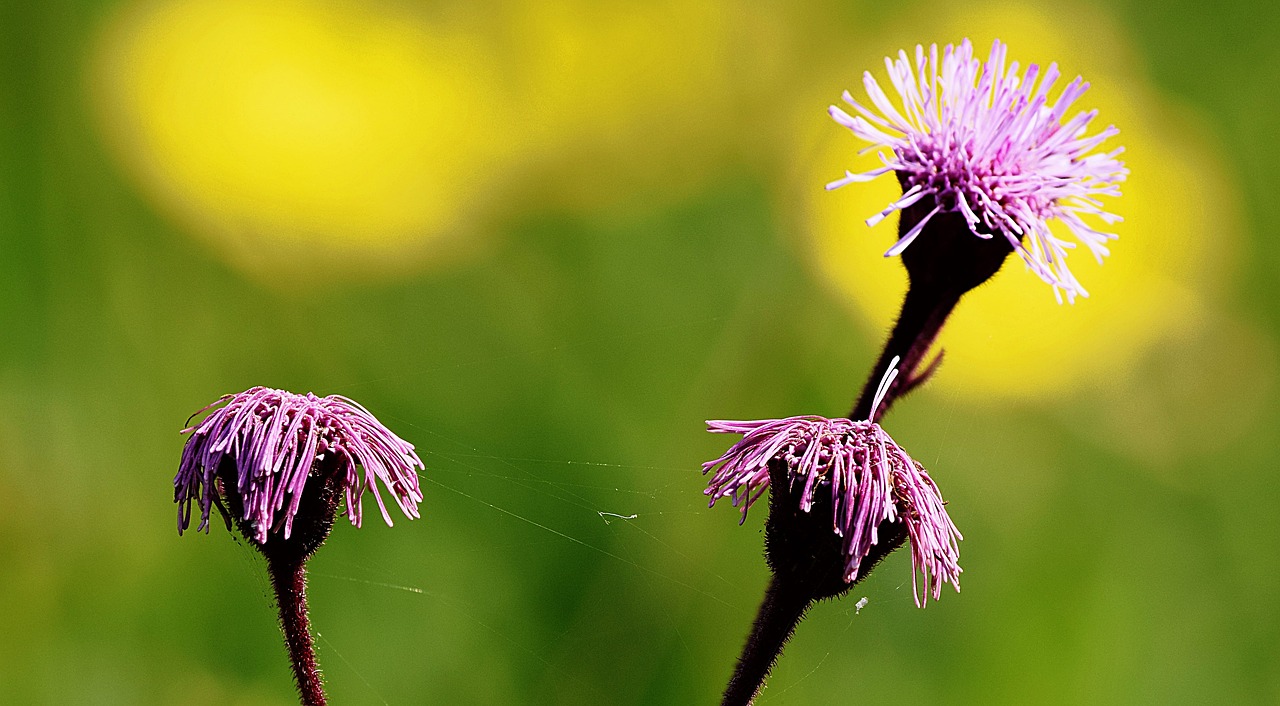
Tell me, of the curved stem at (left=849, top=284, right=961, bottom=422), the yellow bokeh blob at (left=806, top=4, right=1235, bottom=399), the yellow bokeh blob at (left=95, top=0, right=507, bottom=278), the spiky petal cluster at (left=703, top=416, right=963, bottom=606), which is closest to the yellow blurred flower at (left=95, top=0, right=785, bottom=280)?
the yellow bokeh blob at (left=95, top=0, right=507, bottom=278)

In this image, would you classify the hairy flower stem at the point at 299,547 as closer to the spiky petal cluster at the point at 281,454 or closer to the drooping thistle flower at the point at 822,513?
the spiky petal cluster at the point at 281,454

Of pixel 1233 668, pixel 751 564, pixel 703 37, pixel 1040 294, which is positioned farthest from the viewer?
pixel 703 37

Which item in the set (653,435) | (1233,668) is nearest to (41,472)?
(653,435)

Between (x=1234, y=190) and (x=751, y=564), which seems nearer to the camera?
(x=751, y=564)

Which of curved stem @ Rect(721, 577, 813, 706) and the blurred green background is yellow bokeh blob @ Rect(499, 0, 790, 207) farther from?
curved stem @ Rect(721, 577, 813, 706)

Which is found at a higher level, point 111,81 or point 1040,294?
point 1040,294

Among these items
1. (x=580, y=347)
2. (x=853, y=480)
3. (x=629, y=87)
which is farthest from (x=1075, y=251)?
(x=853, y=480)

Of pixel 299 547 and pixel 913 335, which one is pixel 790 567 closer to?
pixel 913 335

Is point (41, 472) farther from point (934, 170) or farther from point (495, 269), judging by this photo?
point (934, 170)
